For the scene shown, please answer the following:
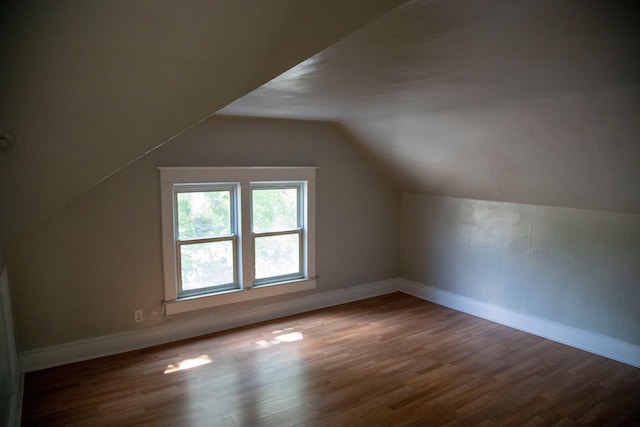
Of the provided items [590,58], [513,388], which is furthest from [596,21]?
[513,388]

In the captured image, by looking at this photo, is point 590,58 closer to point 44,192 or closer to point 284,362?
point 44,192

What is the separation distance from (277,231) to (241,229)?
0.49 metres

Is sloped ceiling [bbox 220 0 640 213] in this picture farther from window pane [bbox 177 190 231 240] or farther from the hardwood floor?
the hardwood floor

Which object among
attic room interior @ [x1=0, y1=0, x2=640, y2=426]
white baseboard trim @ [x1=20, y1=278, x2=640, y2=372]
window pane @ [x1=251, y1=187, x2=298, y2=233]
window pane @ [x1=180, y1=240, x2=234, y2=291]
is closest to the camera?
attic room interior @ [x1=0, y1=0, x2=640, y2=426]

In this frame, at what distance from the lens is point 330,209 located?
17.2 ft

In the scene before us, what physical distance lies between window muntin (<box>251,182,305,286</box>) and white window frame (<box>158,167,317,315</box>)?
5cm

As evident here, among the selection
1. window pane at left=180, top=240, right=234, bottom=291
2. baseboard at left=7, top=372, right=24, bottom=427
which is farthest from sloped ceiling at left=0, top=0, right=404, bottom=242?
window pane at left=180, top=240, right=234, bottom=291

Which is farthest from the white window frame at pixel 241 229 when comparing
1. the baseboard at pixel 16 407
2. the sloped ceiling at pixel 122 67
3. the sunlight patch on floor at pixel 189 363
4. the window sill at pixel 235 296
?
the sloped ceiling at pixel 122 67

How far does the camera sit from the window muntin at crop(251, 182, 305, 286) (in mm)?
4789

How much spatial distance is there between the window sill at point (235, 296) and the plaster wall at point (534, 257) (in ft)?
5.38

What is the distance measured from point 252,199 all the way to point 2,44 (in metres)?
3.77

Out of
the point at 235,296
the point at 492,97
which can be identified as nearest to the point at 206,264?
the point at 235,296

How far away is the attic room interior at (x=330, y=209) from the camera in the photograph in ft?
4.62

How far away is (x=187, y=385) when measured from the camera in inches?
135
